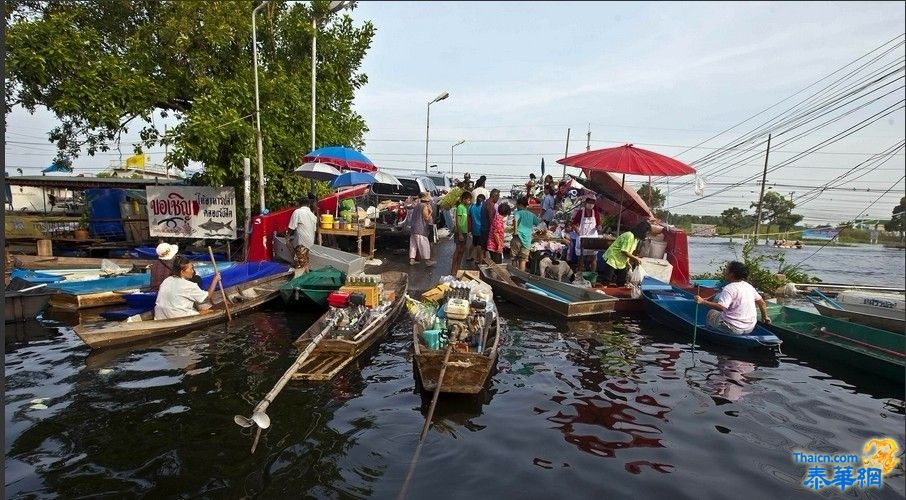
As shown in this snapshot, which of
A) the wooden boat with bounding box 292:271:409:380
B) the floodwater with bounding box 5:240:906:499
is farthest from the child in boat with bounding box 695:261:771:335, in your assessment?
the wooden boat with bounding box 292:271:409:380

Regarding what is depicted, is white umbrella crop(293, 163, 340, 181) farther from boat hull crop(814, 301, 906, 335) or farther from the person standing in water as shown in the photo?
boat hull crop(814, 301, 906, 335)

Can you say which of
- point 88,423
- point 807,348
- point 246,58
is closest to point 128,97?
point 246,58

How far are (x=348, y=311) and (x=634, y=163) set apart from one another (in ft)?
23.4

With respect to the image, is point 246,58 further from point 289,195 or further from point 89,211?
point 89,211

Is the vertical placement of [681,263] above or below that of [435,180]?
below

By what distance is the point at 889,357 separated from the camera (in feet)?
25.2

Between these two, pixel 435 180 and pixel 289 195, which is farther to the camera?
pixel 435 180

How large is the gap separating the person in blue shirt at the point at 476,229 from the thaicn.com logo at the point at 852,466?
28.7 feet

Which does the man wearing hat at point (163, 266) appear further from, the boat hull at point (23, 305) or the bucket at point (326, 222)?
the bucket at point (326, 222)

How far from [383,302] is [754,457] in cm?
653

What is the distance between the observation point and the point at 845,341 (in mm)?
8664

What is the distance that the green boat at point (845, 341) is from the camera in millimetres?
7553

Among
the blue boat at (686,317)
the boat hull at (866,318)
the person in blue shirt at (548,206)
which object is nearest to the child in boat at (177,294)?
the blue boat at (686,317)

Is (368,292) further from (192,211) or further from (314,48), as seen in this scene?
(314,48)
